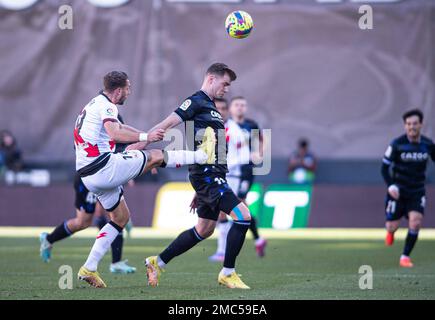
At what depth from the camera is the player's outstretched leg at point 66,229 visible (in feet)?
42.2

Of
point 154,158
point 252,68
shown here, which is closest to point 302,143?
point 252,68

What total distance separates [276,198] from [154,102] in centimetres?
441

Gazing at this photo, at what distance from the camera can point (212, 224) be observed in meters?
10.5

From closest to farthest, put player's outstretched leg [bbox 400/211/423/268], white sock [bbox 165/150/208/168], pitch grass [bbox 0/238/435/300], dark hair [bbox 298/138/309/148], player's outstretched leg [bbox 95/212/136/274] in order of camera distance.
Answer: pitch grass [bbox 0/238/435/300] → white sock [bbox 165/150/208/168] → player's outstretched leg [bbox 95/212/136/274] → player's outstretched leg [bbox 400/211/423/268] → dark hair [bbox 298/138/309/148]

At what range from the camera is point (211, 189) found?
10367mm

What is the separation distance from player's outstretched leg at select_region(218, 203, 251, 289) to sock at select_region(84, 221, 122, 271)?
1.29m

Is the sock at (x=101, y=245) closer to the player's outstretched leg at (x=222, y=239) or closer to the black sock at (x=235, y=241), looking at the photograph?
the black sock at (x=235, y=241)

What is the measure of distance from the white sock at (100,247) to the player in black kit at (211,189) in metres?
0.49

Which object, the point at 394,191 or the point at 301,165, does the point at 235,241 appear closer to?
the point at 394,191

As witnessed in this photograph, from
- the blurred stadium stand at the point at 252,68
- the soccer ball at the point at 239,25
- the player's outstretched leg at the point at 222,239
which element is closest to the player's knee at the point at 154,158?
the soccer ball at the point at 239,25

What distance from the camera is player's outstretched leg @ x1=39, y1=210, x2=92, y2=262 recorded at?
12875 mm

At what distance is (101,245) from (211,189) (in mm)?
1343

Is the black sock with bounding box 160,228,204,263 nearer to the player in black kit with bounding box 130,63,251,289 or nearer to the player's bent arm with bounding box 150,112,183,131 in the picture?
the player in black kit with bounding box 130,63,251,289

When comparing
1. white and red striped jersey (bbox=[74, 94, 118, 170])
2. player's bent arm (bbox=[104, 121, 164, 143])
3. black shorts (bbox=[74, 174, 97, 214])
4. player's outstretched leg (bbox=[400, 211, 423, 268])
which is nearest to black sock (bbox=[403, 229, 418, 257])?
player's outstretched leg (bbox=[400, 211, 423, 268])
